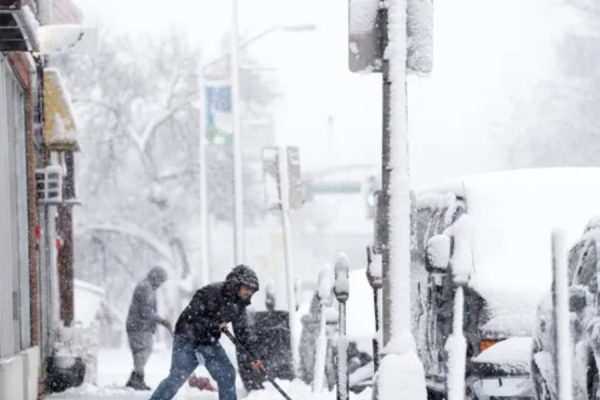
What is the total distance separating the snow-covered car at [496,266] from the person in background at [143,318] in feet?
26.4

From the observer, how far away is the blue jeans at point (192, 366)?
12664 millimetres

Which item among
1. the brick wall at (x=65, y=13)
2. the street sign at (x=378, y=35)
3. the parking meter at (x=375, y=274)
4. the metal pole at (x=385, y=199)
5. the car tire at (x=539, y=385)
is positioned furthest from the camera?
the brick wall at (x=65, y=13)

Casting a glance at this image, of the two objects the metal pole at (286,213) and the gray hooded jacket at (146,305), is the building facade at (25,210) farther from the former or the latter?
the metal pole at (286,213)

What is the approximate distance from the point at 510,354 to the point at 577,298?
9.08 ft

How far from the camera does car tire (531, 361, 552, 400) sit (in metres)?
7.88

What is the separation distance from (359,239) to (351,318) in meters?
98.8

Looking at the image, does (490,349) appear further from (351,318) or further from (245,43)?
(245,43)

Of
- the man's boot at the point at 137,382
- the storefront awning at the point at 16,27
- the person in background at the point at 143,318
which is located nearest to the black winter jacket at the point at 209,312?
the storefront awning at the point at 16,27

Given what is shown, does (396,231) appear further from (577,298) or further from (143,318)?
(143,318)

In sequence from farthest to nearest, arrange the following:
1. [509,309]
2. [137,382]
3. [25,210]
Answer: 1. [137,382]
2. [25,210]
3. [509,309]

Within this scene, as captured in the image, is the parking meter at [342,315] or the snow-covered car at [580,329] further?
the parking meter at [342,315]

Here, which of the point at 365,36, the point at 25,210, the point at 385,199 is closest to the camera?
the point at 385,199

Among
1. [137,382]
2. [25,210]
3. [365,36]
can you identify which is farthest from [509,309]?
[137,382]

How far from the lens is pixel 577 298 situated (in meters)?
7.53
